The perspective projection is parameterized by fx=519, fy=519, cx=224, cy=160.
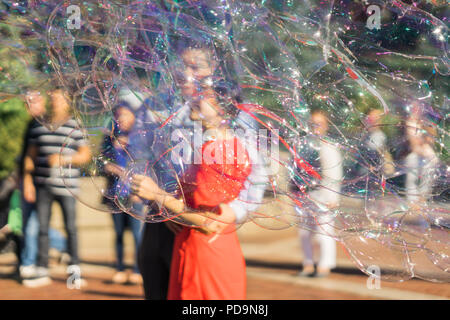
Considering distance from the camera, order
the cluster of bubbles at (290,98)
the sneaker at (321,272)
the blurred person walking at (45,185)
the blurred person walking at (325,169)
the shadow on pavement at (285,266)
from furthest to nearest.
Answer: the shadow on pavement at (285,266) → the sneaker at (321,272) → the blurred person walking at (45,185) → the blurred person walking at (325,169) → the cluster of bubbles at (290,98)

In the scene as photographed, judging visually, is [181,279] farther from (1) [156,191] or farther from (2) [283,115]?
(2) [283,115]

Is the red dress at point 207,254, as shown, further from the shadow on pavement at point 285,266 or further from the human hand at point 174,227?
the shadow on pavement at point 285,266

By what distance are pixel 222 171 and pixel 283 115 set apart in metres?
0.35

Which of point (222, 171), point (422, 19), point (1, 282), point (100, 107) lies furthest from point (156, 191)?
point (1, 282)

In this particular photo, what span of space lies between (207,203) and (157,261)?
0.79 metres

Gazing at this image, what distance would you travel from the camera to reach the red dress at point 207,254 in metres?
2.23

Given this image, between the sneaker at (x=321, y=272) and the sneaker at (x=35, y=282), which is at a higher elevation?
the sneaker at (x=321, y=272)

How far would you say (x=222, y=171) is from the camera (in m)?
2.18

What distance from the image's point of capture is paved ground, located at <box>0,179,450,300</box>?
4.79m

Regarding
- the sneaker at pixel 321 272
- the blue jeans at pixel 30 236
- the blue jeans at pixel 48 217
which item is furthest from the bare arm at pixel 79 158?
the sneaker at pixel 321 272

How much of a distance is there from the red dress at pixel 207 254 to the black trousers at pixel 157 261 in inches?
10.2

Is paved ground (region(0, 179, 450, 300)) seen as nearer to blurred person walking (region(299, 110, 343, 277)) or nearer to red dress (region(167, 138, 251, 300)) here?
red dress (region(167, 138, 251, 300))

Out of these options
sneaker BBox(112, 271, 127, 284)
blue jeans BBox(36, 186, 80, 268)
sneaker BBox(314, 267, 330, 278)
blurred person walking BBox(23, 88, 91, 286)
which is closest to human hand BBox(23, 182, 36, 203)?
blurred person walking BBox(23, 88, 91, 286)
